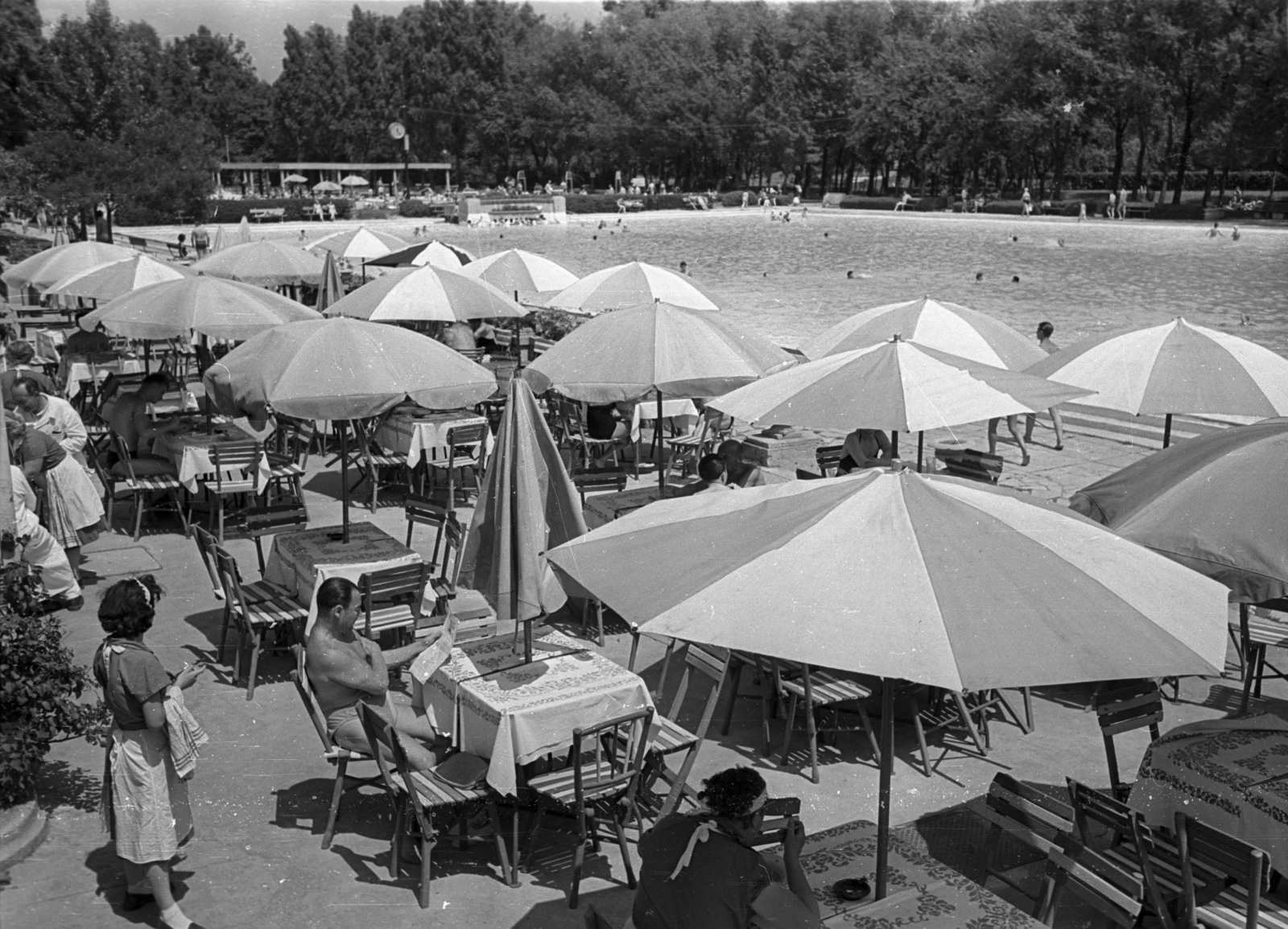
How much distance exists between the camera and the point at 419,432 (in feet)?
36.3

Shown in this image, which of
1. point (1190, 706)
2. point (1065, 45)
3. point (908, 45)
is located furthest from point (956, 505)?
point (908, 45)

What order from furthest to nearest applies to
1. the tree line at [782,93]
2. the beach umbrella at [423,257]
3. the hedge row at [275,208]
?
the tree line at [782,93], the hedge row at [275,208], the beach umbrella at [423,257]

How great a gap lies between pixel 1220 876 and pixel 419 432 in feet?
26.7

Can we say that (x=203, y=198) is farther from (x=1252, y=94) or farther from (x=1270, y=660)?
(x=1252, y=94)

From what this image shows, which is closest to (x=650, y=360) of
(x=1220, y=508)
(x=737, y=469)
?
(x=737, y=469)

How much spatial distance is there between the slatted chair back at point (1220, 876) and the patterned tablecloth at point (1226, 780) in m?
0.20

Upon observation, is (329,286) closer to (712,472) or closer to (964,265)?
(712,472)

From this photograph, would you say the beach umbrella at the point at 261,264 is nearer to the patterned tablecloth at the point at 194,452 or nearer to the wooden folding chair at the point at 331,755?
the patterned tablecloth at the point at 194,452

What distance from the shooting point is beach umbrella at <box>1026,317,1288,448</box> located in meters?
6.99

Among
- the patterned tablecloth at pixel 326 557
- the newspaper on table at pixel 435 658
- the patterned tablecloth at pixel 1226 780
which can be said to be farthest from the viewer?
the patterned tablecloth at pixel 326 557

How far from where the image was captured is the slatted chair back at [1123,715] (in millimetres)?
4996

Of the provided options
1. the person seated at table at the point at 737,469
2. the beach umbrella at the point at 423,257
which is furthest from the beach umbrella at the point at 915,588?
the beach umbrella at the point at 423,257

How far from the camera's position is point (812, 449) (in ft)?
44.2

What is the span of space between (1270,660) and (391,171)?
362 ft
